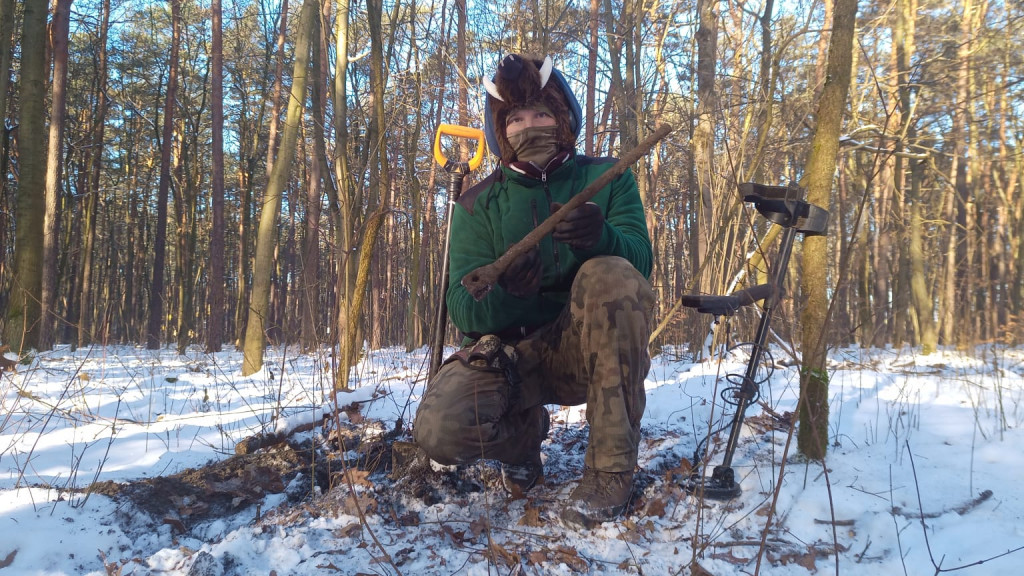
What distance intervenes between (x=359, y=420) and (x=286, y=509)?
863 millimetres

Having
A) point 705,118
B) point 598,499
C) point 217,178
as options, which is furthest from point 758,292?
point 217,178

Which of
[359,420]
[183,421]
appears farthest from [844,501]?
[183,421]

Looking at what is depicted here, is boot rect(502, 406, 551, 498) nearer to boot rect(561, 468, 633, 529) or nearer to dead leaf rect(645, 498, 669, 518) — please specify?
boot rect(561, 468, 633, 529)

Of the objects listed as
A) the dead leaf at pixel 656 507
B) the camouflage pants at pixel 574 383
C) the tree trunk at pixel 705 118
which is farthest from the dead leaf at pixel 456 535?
the tree trunk at pixel 705 118

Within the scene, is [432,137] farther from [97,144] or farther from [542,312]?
[97,144]

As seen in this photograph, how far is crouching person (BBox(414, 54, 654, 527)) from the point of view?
1796 millimetres

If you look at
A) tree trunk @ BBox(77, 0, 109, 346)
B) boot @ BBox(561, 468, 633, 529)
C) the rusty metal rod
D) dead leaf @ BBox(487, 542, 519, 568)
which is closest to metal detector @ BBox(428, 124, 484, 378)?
the rusty metal rod

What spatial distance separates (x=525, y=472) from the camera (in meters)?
2.19

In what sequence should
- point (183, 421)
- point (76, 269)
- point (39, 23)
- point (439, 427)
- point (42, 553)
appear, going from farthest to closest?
point (76, 269) → point (39, 23) → point (183, 421) → point (439, 427) → point (42, 553)

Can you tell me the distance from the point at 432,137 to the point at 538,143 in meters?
5.73

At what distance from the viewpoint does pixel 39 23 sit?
20.8 ft

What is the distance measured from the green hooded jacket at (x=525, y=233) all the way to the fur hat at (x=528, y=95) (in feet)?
0.39

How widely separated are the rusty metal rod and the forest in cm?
51

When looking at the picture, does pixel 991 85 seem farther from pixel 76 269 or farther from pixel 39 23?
pixel 76 269
